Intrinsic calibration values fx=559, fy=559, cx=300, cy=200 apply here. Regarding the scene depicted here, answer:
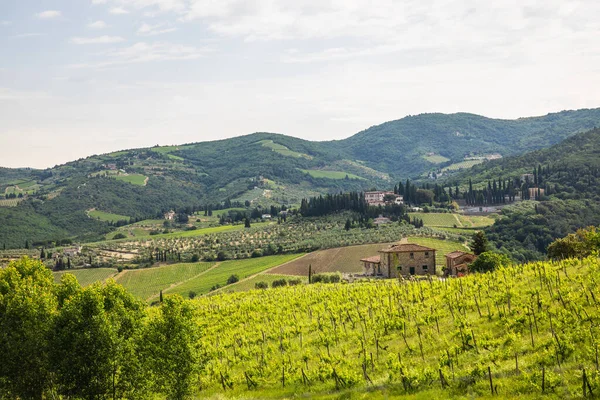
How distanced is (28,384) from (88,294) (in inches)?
257

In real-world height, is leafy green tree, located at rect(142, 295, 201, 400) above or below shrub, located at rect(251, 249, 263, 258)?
above

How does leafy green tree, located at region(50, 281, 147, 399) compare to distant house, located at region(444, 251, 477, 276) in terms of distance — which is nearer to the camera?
leafy green tree, located at region(50, 281, 147, 399)

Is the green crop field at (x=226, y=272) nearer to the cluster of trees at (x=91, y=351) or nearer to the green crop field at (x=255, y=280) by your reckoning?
the green crop field at (x=255, y=280)

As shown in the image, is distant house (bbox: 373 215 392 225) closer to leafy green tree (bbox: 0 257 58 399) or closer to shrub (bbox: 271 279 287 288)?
shrub (bbox: 271 279 287 288)

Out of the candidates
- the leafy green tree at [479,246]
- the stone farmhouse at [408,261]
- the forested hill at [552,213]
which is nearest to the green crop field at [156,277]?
the stone farmhouse at [408,261]

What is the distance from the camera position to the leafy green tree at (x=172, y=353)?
1098 inches

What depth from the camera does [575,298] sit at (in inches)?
1064

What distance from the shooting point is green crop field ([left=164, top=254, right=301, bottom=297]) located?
91.6 m

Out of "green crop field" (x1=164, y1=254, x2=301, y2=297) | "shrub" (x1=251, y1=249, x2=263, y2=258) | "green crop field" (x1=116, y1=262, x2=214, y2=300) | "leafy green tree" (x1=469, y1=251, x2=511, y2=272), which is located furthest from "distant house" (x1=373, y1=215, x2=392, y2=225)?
"leafy green tree" (x1=469, y1=251, x2=511, y2=272)

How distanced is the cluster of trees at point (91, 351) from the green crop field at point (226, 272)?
5629cm

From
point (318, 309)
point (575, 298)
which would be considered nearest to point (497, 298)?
point (575, 298)

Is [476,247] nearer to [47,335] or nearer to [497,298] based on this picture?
[497,298]

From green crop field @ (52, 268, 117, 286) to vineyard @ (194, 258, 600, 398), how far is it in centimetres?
7053

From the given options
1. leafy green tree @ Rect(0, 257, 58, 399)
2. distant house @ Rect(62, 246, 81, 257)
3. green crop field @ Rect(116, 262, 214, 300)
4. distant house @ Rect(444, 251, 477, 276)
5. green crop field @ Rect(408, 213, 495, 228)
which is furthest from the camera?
green crop field @ Rect(408, 213, 495, 228)
